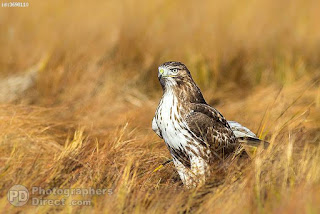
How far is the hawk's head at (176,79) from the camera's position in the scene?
4824 millimetres

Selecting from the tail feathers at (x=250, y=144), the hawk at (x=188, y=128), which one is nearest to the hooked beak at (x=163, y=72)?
the hawk at (x=188, y=128)

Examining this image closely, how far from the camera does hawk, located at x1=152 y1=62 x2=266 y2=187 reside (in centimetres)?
470

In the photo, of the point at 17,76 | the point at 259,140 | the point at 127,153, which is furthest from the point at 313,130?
the point at 17,76

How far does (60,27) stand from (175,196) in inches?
220

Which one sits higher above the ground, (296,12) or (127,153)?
(296,12)

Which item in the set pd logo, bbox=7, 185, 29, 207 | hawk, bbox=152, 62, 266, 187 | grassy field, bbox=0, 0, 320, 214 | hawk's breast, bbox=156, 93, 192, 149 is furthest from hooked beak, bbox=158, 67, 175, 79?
pd logo, bbox=7, 185, 29, 207

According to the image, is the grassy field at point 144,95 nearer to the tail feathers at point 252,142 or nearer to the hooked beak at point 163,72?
the tail feathers at point 252,142

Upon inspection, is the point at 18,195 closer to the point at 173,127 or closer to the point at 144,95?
the point at 173,127

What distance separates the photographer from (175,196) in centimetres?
422

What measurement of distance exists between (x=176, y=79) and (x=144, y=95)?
11.1 ft

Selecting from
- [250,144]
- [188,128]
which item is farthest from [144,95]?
[188,128]

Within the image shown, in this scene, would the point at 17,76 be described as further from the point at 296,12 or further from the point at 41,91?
the point at 296,12

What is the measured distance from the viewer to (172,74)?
4.83 meters

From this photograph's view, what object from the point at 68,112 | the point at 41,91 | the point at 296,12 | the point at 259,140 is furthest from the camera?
the point at 296,12
